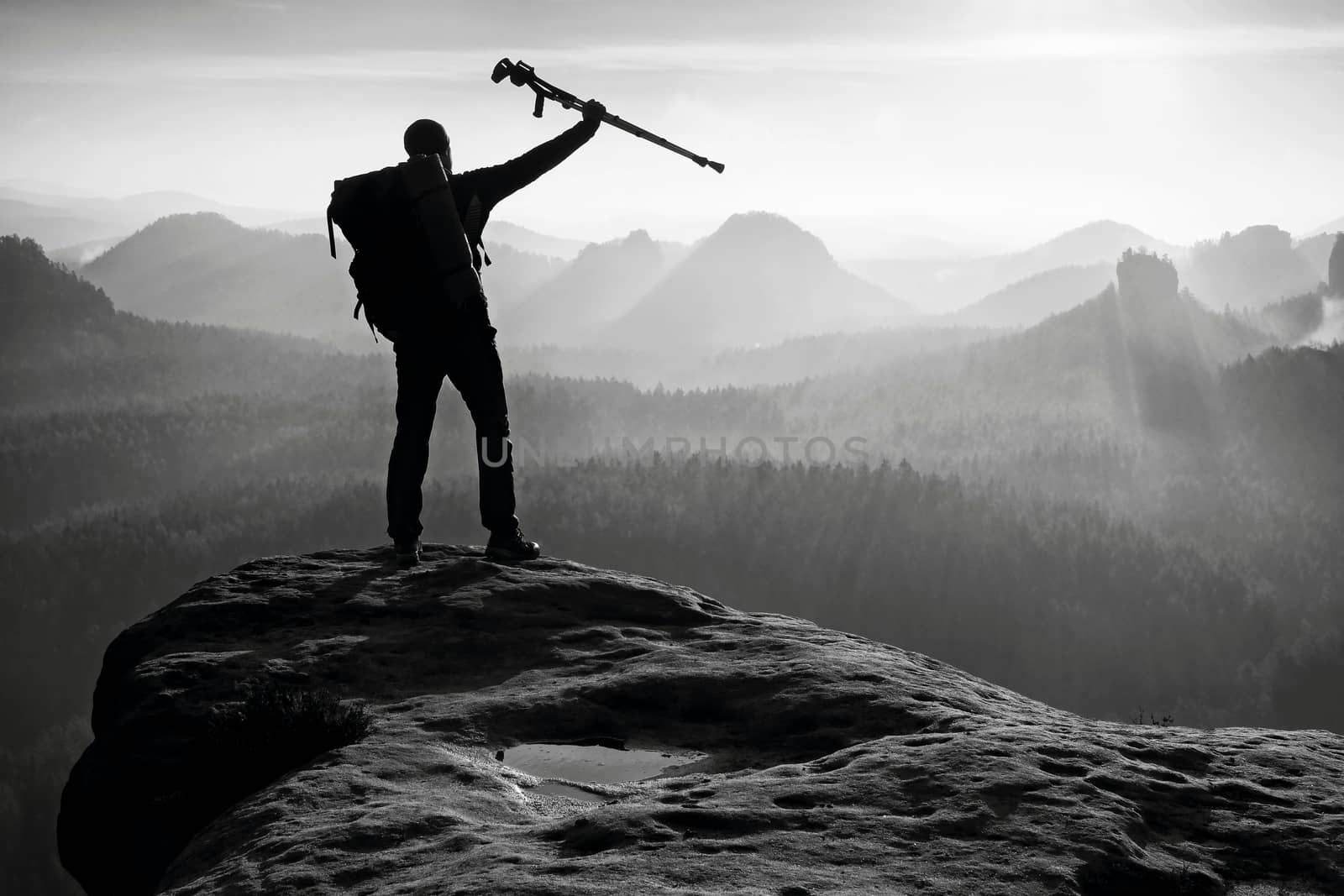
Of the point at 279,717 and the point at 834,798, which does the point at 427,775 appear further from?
the point at 834,798

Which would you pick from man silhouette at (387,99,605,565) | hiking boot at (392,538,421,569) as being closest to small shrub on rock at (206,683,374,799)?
man silhouette at (387,99,605,565)

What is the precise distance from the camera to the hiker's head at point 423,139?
1159 cm

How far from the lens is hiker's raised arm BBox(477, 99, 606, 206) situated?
11.8 m

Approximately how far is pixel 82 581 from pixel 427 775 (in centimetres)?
20962

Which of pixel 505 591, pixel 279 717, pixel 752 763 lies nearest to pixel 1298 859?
pixel 752 763

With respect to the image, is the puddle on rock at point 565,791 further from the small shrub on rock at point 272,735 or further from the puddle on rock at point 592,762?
the small shrub on rock at point 272,735

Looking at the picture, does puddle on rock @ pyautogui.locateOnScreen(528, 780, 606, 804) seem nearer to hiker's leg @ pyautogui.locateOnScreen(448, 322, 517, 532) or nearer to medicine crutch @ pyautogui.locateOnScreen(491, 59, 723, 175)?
hiker's leg @ pyautogui.locateOnScreen(448, 322, 517, 532)

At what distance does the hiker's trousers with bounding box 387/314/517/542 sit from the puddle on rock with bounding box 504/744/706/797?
156 inches

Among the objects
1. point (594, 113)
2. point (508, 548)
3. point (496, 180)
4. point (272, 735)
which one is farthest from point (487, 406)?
point (272, 735)

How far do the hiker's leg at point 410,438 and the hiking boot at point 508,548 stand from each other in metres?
0.86

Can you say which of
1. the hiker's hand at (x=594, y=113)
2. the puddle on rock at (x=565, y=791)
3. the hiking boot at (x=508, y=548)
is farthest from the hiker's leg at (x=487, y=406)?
the puddle on rock at (x=565, y=791)

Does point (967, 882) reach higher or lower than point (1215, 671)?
higher

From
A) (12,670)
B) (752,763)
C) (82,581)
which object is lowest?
(12,670)

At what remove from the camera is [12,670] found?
18162 centimetres
